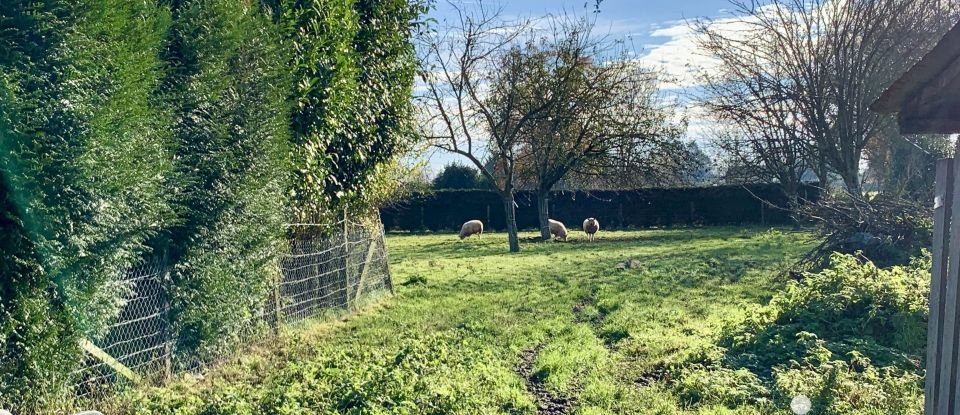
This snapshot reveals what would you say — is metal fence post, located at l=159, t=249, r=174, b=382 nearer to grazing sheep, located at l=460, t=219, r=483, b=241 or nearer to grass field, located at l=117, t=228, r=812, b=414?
grass field, located at l=117, t=228, r=812, b=414

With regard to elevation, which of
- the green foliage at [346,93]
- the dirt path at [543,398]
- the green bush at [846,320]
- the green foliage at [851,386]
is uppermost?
the green foliage at [346,93]

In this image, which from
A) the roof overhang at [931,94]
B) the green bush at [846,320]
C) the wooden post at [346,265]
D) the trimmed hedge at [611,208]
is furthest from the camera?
the trimmed hedge at [611,208]

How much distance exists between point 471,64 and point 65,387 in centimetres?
1742

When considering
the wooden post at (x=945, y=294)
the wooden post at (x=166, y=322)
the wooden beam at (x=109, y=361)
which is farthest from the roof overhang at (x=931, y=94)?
the wooden post at (x=166, y=322)

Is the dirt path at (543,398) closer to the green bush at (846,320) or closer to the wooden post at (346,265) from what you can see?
the green bush at (846,320)

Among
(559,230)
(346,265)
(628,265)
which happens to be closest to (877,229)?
(628,265)

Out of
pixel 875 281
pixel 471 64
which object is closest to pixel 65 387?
pixel 875 281

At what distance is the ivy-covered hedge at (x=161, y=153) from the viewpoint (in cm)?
438

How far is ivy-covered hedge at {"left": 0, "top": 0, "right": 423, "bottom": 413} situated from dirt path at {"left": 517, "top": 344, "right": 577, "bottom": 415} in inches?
117

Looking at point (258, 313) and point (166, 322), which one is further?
point (258, 313)

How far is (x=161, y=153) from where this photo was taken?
5387mm

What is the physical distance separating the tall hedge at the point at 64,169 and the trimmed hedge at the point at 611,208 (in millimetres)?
26297

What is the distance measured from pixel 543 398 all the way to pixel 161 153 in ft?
12.1

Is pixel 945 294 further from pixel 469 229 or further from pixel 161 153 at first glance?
pixel 469 229
